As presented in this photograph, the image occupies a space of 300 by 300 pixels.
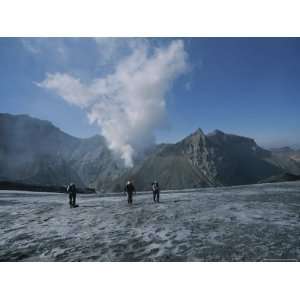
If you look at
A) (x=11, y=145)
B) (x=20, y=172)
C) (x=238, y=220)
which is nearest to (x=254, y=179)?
(x=20, y=172)

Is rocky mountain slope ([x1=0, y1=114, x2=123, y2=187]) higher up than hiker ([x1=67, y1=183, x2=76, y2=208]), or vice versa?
rocky mountain slope ([x1=0, y1=114, x2=123, y2=187])

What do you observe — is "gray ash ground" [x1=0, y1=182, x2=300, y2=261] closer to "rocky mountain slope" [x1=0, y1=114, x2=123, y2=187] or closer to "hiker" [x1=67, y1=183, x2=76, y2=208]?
"hiker" [x1=67, y1=183, x2=76, y2=208]

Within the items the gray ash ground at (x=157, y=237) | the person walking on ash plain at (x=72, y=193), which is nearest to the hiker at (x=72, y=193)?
the person walking on ash plain at (x=72, y=193)

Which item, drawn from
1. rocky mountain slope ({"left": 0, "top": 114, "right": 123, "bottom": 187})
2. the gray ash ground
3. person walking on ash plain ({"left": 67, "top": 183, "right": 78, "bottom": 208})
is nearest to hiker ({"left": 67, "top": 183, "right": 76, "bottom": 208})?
person walking on ash plain ({"left": 67, "top": 183, "right": 78, "bottom": 208})

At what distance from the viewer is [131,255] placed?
7.37 m

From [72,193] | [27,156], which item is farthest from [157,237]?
[27,156]

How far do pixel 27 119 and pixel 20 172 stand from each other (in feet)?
197

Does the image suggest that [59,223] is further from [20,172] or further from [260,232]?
[20,172]

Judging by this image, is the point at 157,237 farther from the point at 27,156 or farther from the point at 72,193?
the point at 27,156

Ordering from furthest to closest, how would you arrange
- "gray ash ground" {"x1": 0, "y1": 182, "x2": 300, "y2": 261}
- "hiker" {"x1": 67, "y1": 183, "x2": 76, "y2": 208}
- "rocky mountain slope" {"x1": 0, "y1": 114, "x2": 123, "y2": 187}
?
"rocky mountain slope" {"x1": 0, "y1": 114, "x2": 123, "y2": 187} → "hiker" {"x1": 67, "y1": 183, "x2": 76, "y2": 208} → "gray ash ground" {"x1": 0, "y1": 182, "x2": 300, "y2": 261}

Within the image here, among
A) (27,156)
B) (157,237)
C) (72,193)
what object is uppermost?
(27,156)

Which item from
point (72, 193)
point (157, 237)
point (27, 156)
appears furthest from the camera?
point (27, 156)

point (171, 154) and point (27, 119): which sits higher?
point (27, 119)

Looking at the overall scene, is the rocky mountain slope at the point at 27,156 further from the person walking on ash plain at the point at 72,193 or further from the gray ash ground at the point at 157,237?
the gray ash ground at the point at 157,237
